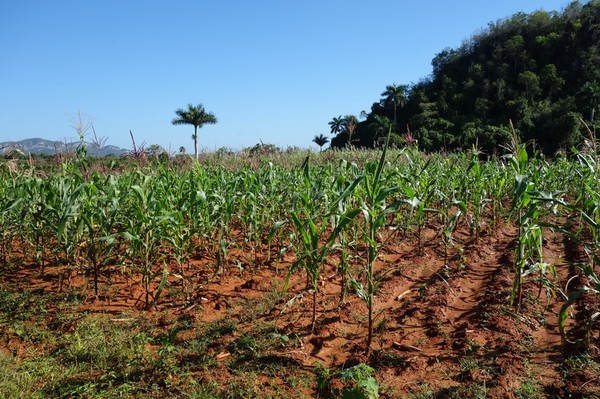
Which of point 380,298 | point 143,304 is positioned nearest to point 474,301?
point 380,298

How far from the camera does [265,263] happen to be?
16.1 ft

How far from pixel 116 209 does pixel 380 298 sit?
2557 mm

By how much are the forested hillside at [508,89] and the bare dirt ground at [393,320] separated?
31.9 meters

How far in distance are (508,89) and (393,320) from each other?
155ft

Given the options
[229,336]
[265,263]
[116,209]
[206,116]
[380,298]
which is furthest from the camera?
[206,116]

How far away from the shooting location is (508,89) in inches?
1706

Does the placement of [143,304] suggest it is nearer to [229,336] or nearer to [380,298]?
[229,336]

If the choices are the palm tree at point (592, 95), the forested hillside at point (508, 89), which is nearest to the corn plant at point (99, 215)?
the forested hillside at point (508, 89)

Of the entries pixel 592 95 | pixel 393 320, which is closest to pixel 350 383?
pixel 393 320

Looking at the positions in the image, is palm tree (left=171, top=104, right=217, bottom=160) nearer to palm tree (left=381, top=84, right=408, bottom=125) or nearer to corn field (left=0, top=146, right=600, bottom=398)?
palm tree (left=381, top=84, right=408, bottom=125)

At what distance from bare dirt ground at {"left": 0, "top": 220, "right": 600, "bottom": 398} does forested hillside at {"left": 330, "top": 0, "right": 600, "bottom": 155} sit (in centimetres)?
3186

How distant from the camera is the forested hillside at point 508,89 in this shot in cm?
3650

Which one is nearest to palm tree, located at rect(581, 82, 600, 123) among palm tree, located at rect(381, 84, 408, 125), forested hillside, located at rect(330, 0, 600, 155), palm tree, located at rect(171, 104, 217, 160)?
forested hillside, located at rect(330, 0, 600, 155)

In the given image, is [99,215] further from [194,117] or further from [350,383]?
[194,117]
